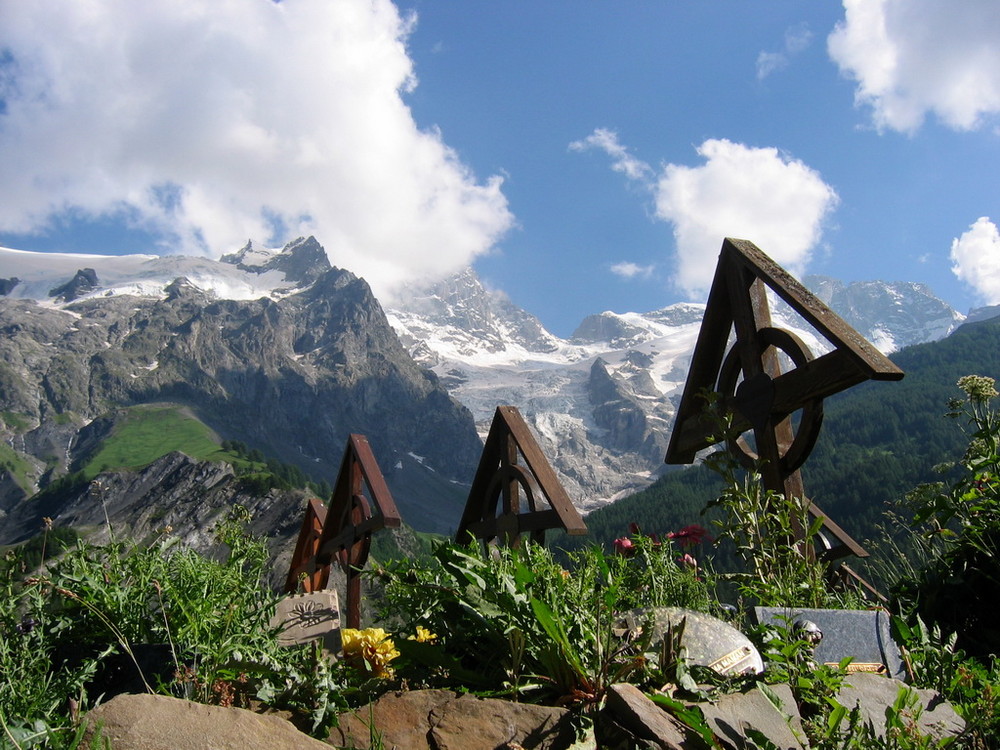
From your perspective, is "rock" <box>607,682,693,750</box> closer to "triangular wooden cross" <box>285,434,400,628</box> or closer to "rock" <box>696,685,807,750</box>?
"rock" <box>696,685,807,750</box>

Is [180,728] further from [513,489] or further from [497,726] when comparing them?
[513,489]

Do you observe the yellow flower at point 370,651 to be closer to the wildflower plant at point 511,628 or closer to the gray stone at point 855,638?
the wildflower plant at point 511,628

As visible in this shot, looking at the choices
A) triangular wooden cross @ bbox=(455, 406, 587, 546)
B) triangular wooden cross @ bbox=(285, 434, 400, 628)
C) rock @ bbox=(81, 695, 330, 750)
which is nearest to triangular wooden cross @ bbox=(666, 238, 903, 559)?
triangular wooden cross @ bbox=(455, 406, 587, 546)

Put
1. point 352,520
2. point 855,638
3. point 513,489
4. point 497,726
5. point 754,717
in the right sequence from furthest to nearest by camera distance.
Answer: point 352,520 < point 513,489 < point 855,638 < point 754,717 < point 497,726

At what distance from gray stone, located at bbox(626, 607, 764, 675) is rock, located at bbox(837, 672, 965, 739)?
0.31m

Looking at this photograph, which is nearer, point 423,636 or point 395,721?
point 395,721

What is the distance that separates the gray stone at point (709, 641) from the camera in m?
2.79

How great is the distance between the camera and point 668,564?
16.1ft

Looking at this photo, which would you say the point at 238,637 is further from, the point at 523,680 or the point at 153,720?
the point at 523,680

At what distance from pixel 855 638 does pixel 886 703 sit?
0.64 metres

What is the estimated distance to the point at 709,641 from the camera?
2873mm

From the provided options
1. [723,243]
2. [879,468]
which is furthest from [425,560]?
[879,468]

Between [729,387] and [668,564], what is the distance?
156cm

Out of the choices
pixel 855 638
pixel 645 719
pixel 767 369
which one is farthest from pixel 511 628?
pixel 767 369
